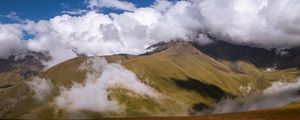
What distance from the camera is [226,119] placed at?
51.2 metres

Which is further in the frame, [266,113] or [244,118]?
[266,113]

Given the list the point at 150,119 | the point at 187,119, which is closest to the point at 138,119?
the point at 150,119

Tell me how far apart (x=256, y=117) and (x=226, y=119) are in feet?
14.0

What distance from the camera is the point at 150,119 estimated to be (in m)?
55.5

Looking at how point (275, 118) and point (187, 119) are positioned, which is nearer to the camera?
point (275, 118)

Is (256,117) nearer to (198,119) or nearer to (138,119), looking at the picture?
(198,119)

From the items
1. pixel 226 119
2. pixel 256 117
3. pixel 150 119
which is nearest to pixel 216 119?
pixel 226 119

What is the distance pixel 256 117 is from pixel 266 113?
4320 mm

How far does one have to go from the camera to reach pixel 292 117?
50.3 m

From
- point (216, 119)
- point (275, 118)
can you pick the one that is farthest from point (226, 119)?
point (275, 118)

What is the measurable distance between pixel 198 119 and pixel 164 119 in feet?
13.5

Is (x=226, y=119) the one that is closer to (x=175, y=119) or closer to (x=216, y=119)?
(x=216, y=119)

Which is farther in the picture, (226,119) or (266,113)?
(266,113)

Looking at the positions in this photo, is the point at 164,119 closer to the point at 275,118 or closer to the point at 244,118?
the point at 244,118
